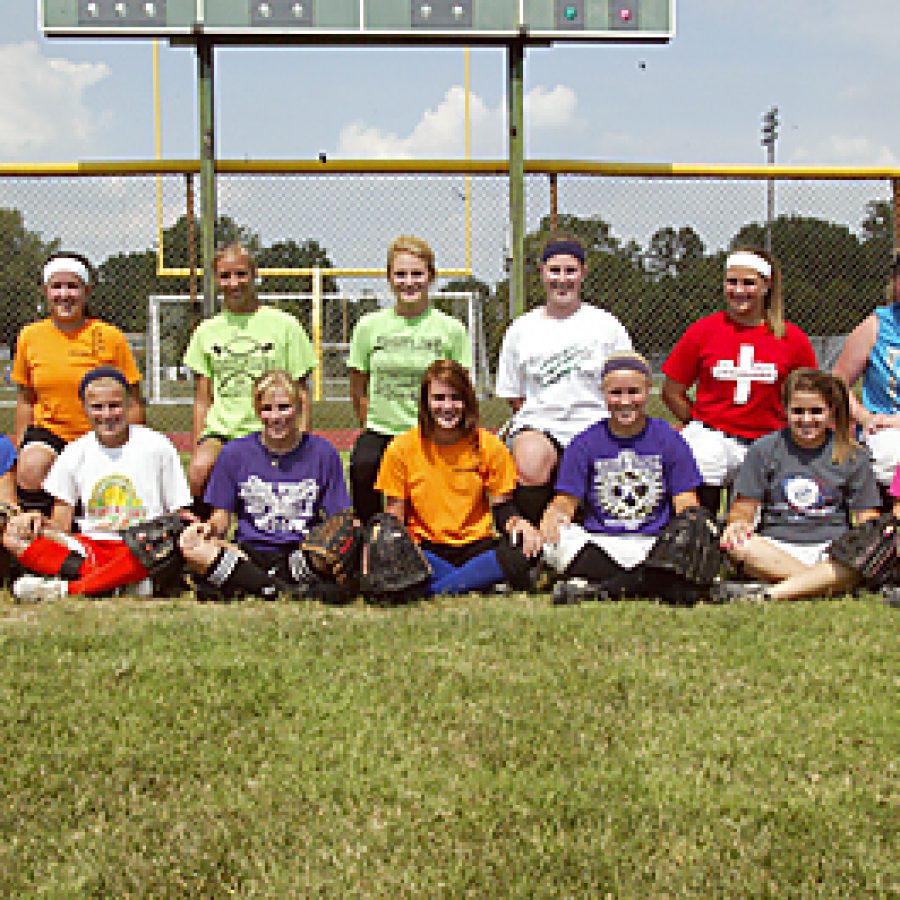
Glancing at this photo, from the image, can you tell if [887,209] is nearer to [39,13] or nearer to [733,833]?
[39,13]

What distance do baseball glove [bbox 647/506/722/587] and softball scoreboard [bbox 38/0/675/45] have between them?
452 cm

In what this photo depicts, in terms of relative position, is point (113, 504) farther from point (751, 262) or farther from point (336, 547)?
point (751, 262)

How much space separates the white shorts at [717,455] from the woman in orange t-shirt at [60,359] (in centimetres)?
280

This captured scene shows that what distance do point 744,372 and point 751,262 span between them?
0.53 m

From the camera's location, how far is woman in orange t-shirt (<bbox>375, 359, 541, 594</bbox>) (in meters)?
4.66

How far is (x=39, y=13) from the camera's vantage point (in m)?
7.21

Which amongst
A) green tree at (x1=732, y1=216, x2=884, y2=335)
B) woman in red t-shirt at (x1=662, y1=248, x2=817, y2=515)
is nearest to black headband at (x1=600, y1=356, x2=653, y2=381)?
woman in red t-shirt at (x1=662, y1=248, x2=817, y2=515)

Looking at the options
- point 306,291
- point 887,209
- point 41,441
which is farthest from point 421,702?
point 306,291

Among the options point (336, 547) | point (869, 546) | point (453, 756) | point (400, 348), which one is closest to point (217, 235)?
point (400, 348)

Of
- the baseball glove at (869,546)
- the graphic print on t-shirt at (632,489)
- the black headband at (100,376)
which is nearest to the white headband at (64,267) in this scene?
the black headband at (100,376)

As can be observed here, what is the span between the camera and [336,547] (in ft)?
14.5

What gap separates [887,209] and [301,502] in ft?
23.0

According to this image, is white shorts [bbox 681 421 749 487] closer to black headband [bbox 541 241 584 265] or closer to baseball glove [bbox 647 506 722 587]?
baseball glove [bbox 647 506 722 587]

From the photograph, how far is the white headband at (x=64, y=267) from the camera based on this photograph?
211 inches
